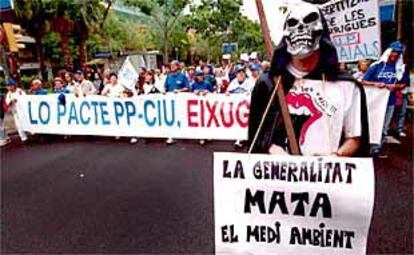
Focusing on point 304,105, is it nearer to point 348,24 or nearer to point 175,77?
point 348,24

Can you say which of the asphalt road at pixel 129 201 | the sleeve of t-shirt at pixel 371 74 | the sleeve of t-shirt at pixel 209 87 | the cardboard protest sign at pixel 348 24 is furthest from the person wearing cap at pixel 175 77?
the sleeve of t-shirt at pixel 371 74

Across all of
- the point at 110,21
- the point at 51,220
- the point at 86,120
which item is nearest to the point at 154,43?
the point at 110,21

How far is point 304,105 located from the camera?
69.1 inches

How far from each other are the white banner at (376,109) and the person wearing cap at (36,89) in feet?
13.8

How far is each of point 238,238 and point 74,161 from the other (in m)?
4.95

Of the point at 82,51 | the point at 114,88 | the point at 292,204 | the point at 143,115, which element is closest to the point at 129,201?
the point at 114,88

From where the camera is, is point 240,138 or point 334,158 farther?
point 240,138

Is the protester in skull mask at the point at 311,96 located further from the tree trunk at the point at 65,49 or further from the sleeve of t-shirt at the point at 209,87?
the sleeve of t-shirt at the point at 209,87

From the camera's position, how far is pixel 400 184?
4496 mm

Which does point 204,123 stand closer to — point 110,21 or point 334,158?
point 110,21

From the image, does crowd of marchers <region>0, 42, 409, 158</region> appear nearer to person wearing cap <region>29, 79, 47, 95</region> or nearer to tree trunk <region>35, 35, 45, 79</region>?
person wearing cap <region>29, 79, 47, 95</region>

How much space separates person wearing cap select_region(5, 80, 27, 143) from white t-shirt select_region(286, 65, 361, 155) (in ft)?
22.4

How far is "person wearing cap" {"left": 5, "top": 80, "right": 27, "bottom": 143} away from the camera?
25.8 ft

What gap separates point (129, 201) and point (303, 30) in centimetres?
320
